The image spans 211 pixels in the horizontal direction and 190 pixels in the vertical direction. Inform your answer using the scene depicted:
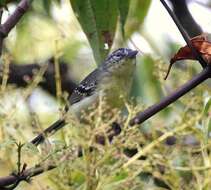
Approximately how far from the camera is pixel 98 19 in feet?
5.07

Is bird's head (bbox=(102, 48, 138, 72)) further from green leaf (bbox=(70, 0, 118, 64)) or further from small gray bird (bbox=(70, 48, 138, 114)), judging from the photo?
green leaf (bbox=(70, 0, 118, 64))

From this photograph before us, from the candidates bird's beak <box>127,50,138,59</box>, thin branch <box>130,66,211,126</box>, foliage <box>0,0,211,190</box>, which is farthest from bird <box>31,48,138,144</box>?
thin branch <box>130,66,211,126</box>

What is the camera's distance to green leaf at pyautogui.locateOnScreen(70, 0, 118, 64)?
153 centimetres

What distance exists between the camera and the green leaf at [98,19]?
5.00 feet

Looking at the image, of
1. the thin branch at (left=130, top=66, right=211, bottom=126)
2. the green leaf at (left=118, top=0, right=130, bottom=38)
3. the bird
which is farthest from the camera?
the bird

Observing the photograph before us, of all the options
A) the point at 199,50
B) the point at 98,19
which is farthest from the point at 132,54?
the point at 199,50

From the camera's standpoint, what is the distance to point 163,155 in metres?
1.60

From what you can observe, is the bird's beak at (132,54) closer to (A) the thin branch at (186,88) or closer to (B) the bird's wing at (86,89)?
(B) the bird's wing at (86,89)

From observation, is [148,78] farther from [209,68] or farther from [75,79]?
[209,68]

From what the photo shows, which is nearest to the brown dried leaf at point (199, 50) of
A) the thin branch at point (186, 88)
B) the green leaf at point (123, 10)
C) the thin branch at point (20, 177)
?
the thin branch at point (186, 88)

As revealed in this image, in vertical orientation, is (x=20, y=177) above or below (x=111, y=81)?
above

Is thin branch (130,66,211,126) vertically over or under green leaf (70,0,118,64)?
under

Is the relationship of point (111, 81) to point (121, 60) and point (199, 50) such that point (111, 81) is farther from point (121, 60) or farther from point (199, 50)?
point (199, 50)

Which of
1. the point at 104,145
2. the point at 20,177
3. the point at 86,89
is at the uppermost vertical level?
the point at 20,177
